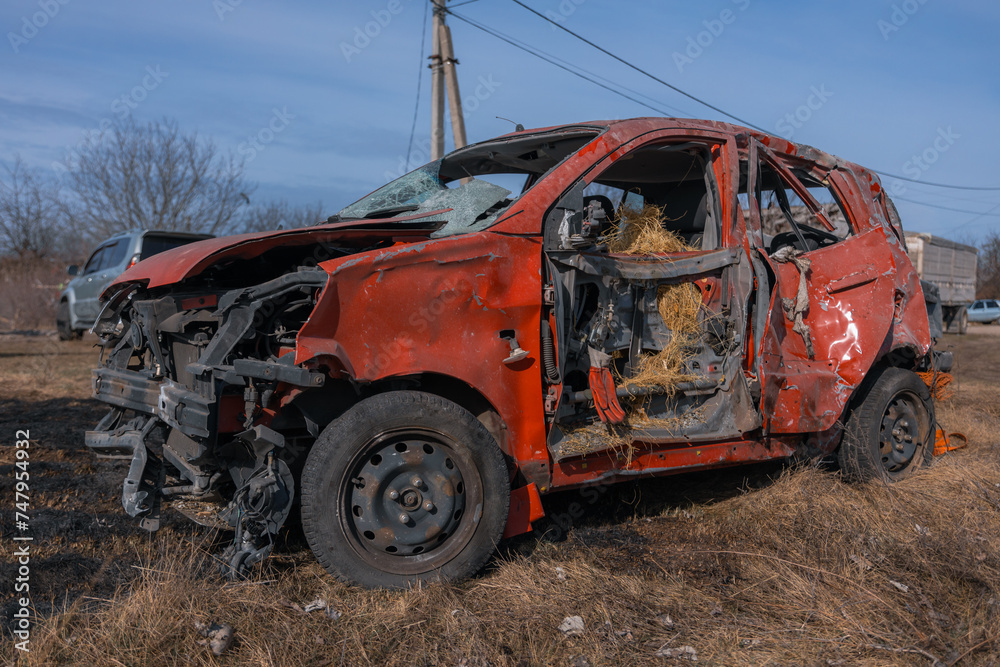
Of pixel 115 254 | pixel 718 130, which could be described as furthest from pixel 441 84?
pixel 718 130

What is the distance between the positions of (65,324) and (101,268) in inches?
123

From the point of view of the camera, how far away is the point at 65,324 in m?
14.3

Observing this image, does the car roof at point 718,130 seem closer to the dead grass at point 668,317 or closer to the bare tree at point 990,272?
the dead grass at point 668,317

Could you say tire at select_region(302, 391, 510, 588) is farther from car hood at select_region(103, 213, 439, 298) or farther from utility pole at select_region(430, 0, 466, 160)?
utility pole at select_region(430, 0, 466, 160)

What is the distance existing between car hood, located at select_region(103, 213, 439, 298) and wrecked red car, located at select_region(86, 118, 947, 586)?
16 millimetres

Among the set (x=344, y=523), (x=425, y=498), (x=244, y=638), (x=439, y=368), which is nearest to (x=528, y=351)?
(x=439, y=368)

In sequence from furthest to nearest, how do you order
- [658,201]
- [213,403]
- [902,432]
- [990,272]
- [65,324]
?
[990,272]
[65,324]
[658,201]
[902,432]
[213,403]

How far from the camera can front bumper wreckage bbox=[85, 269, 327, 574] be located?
301cm

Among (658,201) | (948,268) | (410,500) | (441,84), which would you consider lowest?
(410,500)

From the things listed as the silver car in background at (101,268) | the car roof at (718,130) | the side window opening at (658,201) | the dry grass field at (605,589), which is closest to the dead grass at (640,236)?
the side window opening at (658,201)

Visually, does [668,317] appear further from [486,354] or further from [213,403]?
[213,403]

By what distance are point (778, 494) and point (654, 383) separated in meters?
1.20

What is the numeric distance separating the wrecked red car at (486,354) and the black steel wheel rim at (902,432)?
58 millimetres

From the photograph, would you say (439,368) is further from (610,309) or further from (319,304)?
(610,309)
